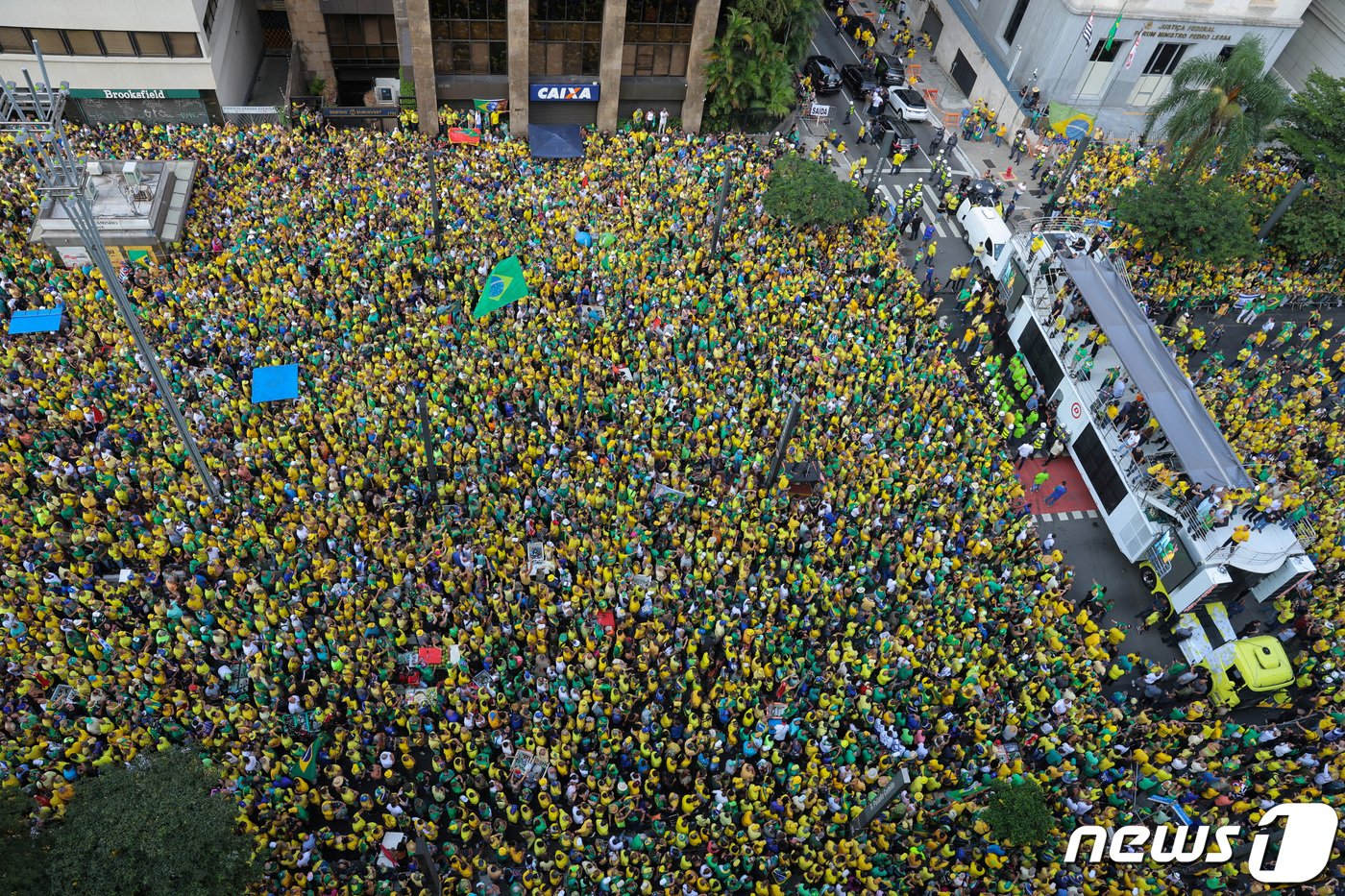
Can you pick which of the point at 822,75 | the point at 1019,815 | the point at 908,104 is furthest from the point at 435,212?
the point at 1019,815

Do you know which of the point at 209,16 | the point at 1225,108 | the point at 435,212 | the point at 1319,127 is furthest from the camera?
the point at 1319,127

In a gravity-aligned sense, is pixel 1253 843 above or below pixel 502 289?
below

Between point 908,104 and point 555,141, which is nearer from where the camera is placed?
point 555,141

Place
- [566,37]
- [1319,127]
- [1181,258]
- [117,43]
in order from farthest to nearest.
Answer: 1. [566,37]
2. [1319,127]
3. [1181,258]
4. [117,43]

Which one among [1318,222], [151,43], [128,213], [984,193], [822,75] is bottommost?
[128,213]

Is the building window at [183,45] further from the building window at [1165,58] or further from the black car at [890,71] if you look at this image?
the building window at [1165,58]

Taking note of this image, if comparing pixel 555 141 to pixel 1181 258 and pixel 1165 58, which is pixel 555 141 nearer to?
pixel 1181 258

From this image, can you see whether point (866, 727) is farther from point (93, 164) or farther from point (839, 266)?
point (93, 164)
